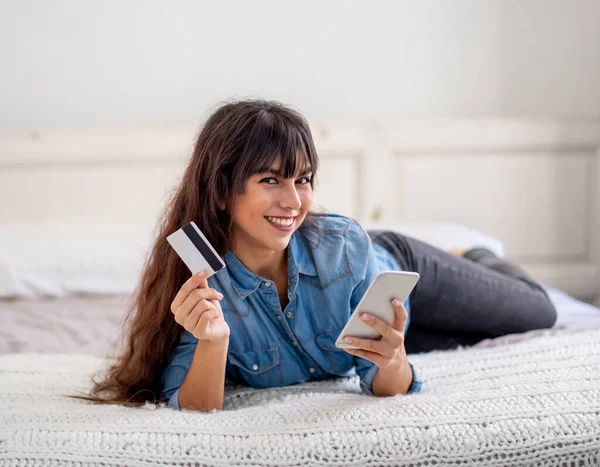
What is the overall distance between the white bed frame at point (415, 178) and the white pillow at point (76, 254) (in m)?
0.26

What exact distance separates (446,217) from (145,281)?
1625 millimetres

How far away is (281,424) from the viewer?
98 centimetres

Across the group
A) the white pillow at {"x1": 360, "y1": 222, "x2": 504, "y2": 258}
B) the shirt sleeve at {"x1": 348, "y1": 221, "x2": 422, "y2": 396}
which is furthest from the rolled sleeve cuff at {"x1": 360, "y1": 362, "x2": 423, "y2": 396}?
the white pillow at {"x1": 360, "y1": 222, "x2": 504, "y2": 258}

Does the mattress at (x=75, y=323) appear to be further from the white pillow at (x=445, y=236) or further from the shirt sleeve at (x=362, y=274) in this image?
the shirt sleeve at (x=362, y=274)

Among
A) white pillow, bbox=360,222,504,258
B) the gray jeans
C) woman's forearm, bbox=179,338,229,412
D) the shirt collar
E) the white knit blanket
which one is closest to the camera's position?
the white knit blanket

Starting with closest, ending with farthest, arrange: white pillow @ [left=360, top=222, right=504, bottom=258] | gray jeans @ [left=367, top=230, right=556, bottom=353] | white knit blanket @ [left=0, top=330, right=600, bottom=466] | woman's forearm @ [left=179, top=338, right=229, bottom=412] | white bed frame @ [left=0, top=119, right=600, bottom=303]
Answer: white knit blanket @ [left=0, top=330, right=600, bottom=466], woman's forearm @ [left=179, top=338, right=229, bottom=412], gray jeans @ [left=367, top=230, right=556, bottom=353], white pillow @ [left=360, top=222, right=504, bottom=258], white bed frame @ [left=0, top=119, right=600, bottom=303]

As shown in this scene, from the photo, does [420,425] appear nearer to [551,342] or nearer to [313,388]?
[313,388]

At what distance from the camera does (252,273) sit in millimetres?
1177

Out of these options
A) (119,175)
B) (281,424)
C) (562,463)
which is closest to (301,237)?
(281,424)

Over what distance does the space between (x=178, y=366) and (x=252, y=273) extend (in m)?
0.21

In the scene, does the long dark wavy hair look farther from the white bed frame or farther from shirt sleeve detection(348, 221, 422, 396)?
the white bed frame

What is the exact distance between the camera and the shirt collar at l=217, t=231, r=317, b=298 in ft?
3.85

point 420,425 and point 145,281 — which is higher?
point 145,281

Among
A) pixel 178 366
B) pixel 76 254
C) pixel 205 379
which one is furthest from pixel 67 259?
pixel 205 379
